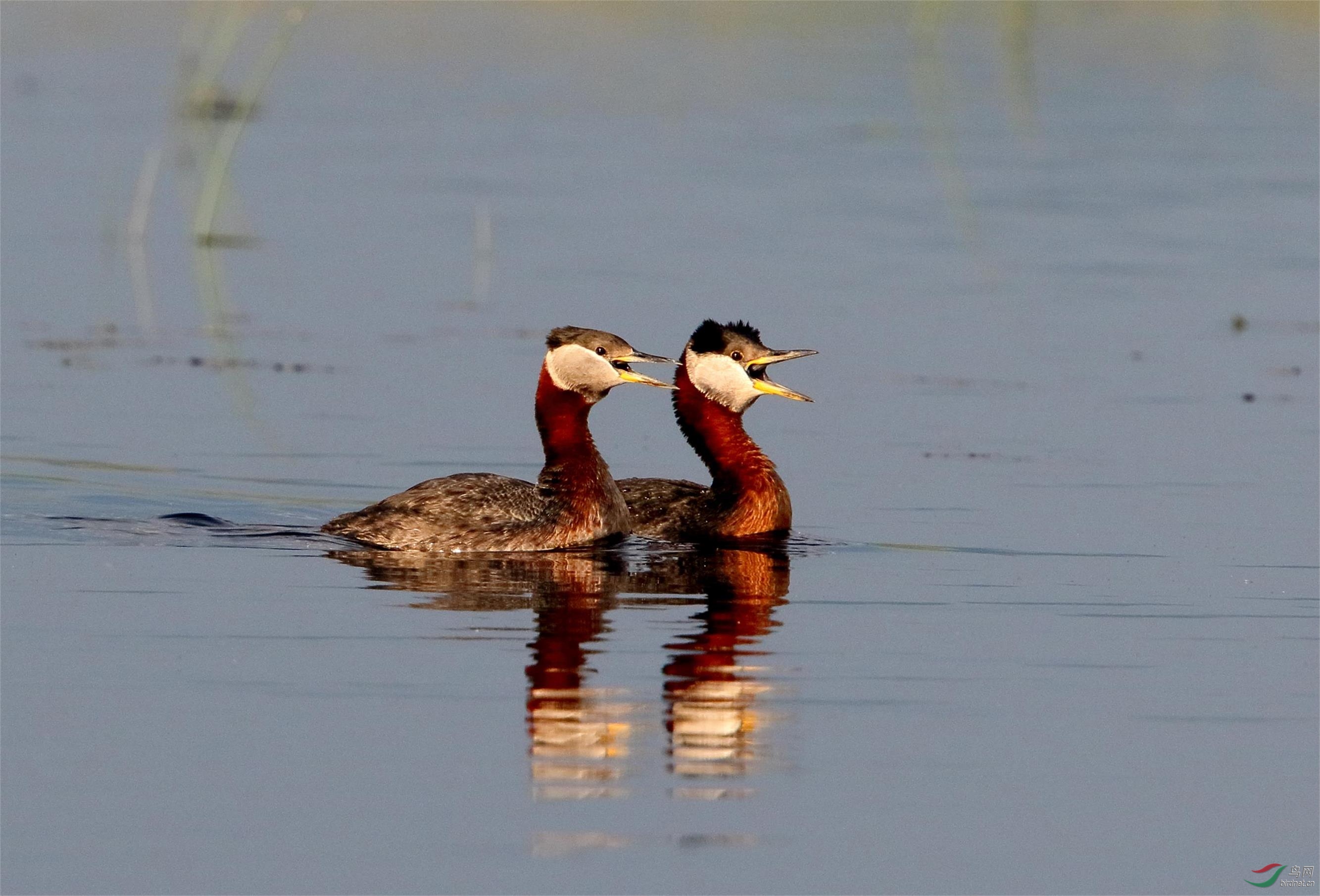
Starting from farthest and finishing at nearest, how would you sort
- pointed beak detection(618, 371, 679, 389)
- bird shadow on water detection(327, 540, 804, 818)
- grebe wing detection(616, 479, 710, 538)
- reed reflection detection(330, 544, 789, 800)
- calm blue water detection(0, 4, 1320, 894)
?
grebe wing detection(616, 479, 710, 538), pointed beak detection(618, 371, 679, 389), reed reflection detection(330, 544, 789, 800), bird shadow on water detection(327, 540, 804, 818), calm blue water detection(0, 4, 1320, 894)

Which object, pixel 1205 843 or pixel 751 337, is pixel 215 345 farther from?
pixel 1205 843

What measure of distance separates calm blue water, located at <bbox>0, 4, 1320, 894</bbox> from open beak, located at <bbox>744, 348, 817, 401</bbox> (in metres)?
0.81

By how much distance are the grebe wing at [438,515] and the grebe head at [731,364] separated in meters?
1.98

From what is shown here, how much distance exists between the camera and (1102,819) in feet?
28.9

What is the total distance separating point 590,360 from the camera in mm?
15109

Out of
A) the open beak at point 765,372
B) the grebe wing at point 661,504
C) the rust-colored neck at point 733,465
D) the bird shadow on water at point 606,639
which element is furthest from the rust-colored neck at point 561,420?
the open beak at point 765,372

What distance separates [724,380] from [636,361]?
3.72ft

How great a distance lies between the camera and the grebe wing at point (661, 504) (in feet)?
51.0

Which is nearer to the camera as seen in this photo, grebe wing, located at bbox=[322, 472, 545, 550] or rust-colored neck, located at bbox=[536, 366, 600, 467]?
grebe wing, located at bbox=[322, 472, 545, 550]

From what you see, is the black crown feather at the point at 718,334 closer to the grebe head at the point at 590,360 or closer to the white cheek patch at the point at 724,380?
the white cheek patch at the point at 724,380

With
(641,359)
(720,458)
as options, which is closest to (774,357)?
(720,458)

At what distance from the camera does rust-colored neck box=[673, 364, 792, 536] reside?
15.3 m

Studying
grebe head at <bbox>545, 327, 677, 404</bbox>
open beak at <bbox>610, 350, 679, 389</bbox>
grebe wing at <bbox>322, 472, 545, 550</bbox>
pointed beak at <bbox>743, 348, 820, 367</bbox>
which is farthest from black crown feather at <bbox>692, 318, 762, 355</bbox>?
grebe wing at <bbox>322, 472, 545, 550</bbox>

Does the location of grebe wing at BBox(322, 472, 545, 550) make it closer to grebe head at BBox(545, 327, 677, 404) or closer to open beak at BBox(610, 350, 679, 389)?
grebe head at BBox(545, 327, 677, 404)
